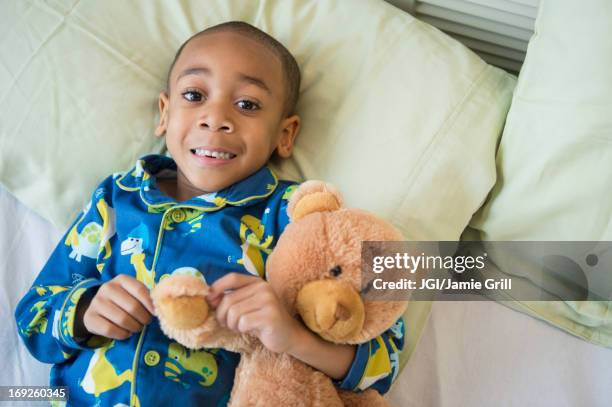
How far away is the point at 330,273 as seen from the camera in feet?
2.26

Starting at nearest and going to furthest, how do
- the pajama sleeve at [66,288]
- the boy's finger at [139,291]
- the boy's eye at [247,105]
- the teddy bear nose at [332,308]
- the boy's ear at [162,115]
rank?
the teddy bear nose at [332,308]
the boy's finger at [139,291]
the pajama sleeve at [66,288]
the boy's eye at [247,105]
the boy's ear at [162,115]

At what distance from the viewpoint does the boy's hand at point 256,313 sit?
2.27 feet

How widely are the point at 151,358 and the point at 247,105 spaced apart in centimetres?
48

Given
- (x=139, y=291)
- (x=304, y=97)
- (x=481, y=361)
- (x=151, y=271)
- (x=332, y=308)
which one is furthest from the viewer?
(x=304, y=97)

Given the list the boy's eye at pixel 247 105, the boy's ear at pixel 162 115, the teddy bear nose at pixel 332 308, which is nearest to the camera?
A: the teddy bear nose at pixel 332 308

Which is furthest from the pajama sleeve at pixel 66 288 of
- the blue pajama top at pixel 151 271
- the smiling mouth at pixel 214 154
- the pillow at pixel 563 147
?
the pillow at pixel 563 147

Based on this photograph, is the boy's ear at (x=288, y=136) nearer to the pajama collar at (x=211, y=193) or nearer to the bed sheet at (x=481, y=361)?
the pajama collar at (x=211, y=193)

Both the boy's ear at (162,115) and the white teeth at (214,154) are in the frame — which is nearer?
the white teeth at (214,154)

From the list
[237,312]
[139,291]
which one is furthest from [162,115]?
[237,312]

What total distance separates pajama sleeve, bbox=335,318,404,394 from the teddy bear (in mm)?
42

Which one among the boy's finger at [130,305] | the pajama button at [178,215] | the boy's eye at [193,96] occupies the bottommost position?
the boy's finger at [130,305]

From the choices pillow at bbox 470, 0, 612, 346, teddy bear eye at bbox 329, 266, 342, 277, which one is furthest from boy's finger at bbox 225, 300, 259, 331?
pillow at bbox 470, 0, 612, 346

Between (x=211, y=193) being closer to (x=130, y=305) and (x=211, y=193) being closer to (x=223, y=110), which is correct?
(x=223, y=110)

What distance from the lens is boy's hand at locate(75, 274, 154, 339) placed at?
80 cm
